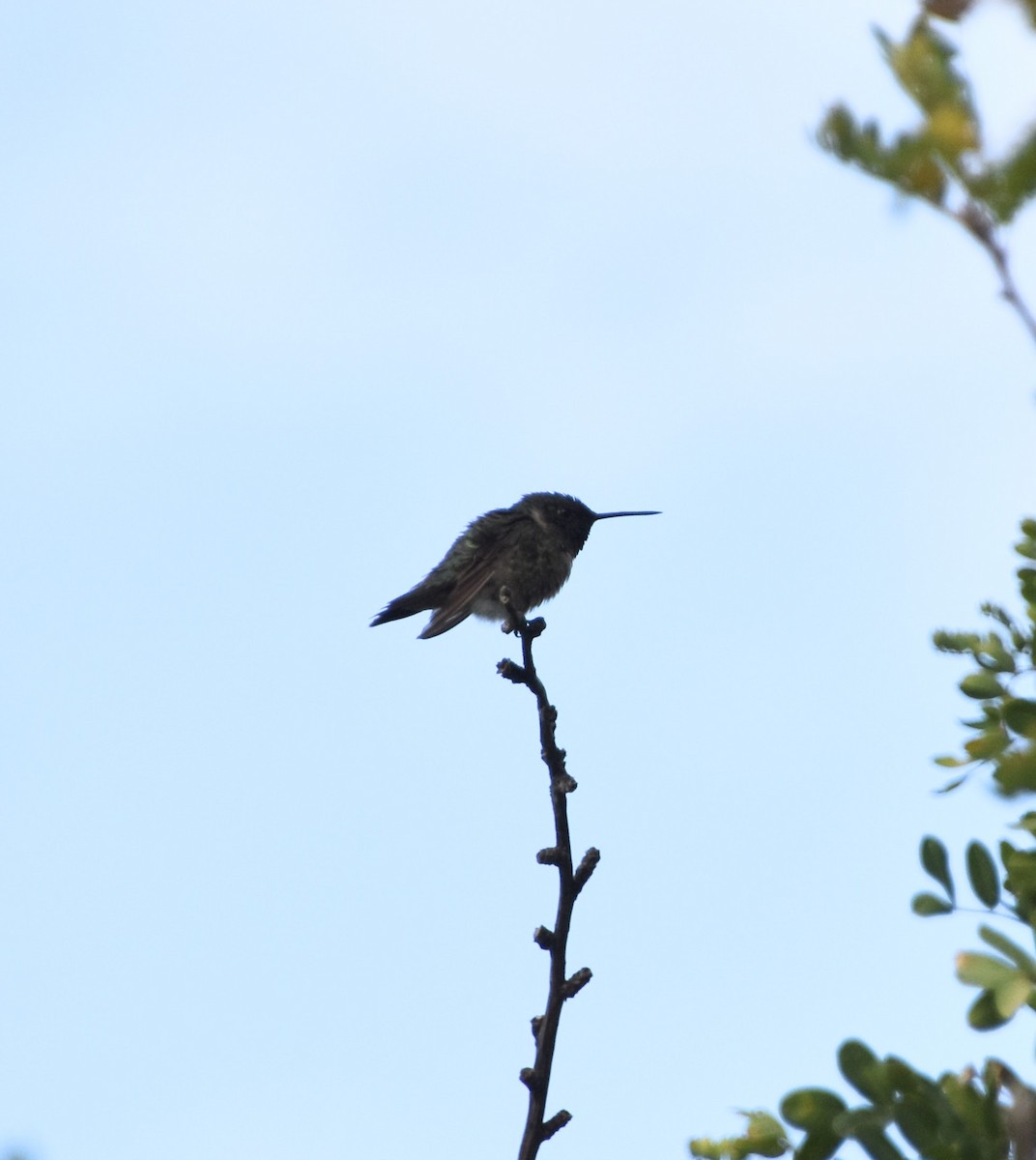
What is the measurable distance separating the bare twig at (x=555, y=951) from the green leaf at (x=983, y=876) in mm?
918

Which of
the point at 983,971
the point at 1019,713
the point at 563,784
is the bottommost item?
the point at 983,971

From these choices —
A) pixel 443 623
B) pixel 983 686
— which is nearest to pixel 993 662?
pixel 983 686

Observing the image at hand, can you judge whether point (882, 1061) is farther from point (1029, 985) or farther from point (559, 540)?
point (559, 540)

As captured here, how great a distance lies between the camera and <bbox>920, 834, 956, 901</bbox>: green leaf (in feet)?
7.45

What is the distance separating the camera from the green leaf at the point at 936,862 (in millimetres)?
2270

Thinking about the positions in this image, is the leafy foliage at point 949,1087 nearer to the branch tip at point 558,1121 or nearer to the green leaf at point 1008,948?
the green leaf at point 1008,948

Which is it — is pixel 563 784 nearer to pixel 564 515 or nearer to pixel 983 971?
pixel 983 971

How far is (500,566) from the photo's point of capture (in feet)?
28.2

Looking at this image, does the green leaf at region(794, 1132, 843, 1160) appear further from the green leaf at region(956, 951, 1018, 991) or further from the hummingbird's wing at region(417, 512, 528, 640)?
the hummingbird's wing at region(417, 512, 528, 640)

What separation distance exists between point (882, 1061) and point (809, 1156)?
0.23m

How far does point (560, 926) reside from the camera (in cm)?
295

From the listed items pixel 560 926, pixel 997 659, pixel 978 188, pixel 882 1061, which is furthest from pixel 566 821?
pixel 978 188

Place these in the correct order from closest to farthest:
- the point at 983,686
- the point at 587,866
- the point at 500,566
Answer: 1. the point at 983,686
2. the point at 587,866
3. the point at 500,566

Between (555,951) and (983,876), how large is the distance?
95 centimetres
